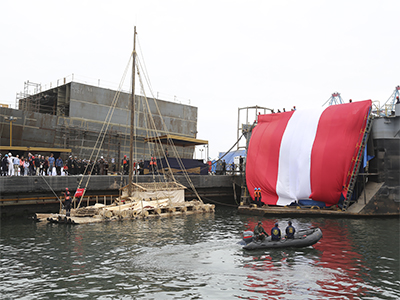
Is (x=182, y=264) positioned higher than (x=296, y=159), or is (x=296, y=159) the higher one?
(x=296, y=159)

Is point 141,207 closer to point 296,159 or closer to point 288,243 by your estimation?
point 288,243

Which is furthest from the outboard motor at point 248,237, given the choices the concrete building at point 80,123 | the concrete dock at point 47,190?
the concrete building at point 80,123

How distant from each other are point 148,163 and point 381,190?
21.3 metres

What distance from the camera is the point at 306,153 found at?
31.0 metres

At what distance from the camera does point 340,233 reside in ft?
72.2

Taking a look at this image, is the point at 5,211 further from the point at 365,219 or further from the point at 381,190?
the point at 381,190

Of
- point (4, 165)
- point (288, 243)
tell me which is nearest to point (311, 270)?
point (288, 243)

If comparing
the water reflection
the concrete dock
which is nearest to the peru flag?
the concrete dock

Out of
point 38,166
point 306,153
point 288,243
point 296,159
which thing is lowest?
point 288,243

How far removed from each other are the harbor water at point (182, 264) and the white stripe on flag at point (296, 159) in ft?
26.0

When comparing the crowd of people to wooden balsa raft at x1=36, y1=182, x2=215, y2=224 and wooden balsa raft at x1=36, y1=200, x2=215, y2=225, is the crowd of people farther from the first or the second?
wooden balsa raft at x1=36, y1=200, x2=215, y2=225

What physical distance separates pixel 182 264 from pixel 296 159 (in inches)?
779

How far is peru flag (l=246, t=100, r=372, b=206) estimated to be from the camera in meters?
29.0

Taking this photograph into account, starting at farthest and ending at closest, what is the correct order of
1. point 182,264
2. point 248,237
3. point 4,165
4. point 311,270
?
1. point 4,165
2. point 248,237
3. point 182,264
4. point 311,270
